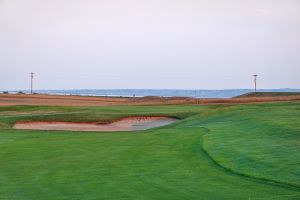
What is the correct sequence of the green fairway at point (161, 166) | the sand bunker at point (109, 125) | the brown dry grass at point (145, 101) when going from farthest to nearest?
the brown dry grass at point (145, 101) < the sand bunker at point (109, 125) < the green fairway at point (161, 166)

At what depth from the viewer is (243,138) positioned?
20.2 meters

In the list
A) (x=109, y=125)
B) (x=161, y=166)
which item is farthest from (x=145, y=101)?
(x=161, y=166)

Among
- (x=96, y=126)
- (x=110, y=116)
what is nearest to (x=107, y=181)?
(x=96, y=126)

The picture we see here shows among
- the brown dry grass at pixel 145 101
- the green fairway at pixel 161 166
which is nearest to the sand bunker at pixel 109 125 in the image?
the green fairway at pixel 161 166

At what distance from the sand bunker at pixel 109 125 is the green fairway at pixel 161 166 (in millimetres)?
13315

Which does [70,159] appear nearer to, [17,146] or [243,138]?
[17,146]

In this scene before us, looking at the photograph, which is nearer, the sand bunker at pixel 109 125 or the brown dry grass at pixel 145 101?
the sand bunker at pixel 109 125

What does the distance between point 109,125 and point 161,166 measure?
24.3 meters

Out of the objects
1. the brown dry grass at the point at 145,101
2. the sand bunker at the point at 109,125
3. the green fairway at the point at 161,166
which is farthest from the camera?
the brown dry grass at the point at 145,101

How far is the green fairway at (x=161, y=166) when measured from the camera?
1162 centimetres

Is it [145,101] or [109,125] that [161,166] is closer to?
[109,125]

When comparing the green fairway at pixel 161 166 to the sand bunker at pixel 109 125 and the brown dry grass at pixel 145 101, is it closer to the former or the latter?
the sand bunker at pixel 109 125

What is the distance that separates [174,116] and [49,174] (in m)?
28.3

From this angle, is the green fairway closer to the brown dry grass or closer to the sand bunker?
the sand bunker
